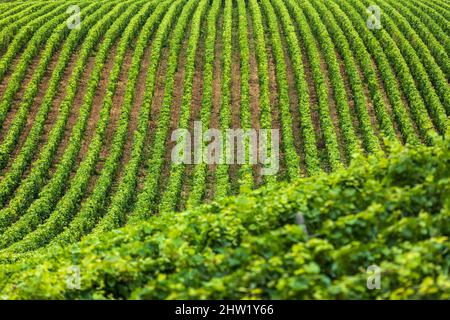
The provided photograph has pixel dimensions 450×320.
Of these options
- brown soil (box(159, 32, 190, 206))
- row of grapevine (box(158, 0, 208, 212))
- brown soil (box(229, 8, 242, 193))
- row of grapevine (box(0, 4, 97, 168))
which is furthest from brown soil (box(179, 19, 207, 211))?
row of grapevine (box(0, 4, 97, 168))

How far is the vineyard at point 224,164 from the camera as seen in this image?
667cm

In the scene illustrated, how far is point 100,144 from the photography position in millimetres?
24297

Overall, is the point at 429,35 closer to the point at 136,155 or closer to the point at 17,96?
the point at 136,155

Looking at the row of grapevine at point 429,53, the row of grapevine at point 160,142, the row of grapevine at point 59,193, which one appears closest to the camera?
the row of grapevine at point 59,193

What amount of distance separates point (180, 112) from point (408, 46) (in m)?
12.9

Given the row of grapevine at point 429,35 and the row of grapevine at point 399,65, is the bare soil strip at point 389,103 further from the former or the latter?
the row of grapevine at point 429,35

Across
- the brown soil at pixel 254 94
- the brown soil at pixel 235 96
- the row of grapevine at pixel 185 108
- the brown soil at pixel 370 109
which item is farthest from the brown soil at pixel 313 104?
the row of grapevine at pixel 185 108

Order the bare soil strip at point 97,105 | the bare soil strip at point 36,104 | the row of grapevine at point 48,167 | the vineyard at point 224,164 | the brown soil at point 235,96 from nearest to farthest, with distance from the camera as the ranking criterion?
1. the vineyard at point 224,164
2. the row of grapevine at point 48,167
3. the brown soil at point 235,96
4. the bare soil strip at point 97,105
5. the bare soil strip at point 36,104

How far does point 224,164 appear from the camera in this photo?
22.7 metres

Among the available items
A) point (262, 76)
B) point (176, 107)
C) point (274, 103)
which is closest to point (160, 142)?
point (176, 107)

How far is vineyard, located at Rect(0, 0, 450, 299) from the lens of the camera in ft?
21.9
